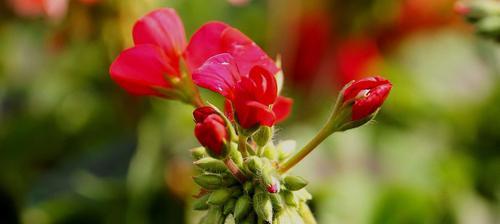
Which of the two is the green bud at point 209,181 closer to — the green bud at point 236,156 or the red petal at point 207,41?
the green bud at point 236,156

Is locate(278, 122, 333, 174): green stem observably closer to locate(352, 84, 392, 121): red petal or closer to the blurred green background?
locate(352, 84, 392, 121): red petal

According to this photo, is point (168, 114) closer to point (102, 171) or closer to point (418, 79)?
point (102, 171)

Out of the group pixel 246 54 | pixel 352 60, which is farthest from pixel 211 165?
pixel 352 60

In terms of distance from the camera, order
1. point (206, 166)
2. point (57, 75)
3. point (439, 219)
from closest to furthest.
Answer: point (206, 166) → point (439, 219) → point (57, 75)

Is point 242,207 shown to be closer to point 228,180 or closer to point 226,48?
point 228,180

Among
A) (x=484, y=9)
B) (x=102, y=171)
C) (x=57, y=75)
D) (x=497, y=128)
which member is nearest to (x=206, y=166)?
(x=484, y=9)

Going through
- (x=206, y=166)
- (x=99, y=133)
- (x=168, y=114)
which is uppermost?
(x=206, y=166)

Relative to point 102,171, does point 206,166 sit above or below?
above

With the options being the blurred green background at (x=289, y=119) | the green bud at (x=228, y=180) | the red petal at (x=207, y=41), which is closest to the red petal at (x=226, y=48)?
the red petal at (x=207, y=41)
